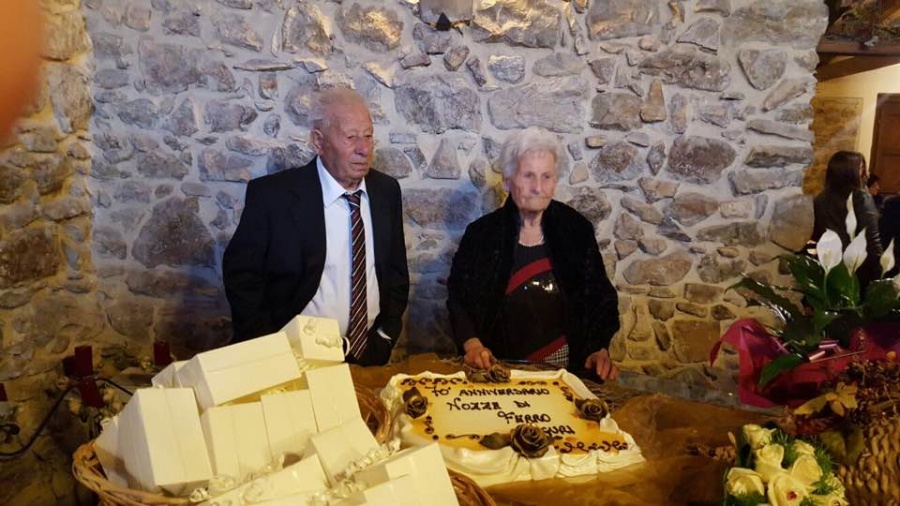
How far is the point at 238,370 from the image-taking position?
1.27 meters

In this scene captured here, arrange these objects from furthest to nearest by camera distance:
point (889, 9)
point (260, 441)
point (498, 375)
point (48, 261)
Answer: point (889, 9)
point (48, 261)
point (498, 375)
point (260, 441)

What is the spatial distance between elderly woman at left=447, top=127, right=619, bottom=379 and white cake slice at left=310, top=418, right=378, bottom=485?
119cm

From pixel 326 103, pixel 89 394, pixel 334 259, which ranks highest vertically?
pixel 326 103

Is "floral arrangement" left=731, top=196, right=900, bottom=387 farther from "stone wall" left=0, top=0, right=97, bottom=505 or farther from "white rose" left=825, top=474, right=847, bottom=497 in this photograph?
"stone wall" left=0, top=0, right=97, bottom=505

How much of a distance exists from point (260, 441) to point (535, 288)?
1.41 meters

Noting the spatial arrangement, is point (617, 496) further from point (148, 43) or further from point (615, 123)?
point (148, 43)

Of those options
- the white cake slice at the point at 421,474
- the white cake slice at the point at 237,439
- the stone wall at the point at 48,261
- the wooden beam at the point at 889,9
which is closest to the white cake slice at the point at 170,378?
the white cake slice at the point at 237,439

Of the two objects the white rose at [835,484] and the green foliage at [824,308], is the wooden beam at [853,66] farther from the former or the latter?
the white rose at [835,484]

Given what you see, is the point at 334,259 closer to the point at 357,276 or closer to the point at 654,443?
the point at 357,276

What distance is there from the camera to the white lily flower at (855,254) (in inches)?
48.1

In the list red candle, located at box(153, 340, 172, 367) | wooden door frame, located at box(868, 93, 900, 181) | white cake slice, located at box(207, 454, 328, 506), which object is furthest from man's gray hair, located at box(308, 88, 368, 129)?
wooden door frame, located at box(868, 93, 900, 181)

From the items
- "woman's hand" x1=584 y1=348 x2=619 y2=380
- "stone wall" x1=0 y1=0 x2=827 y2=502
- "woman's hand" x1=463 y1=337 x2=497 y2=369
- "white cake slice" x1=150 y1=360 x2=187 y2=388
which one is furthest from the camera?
"stone wall" x1=0 y1=0 x2=827 y2=502

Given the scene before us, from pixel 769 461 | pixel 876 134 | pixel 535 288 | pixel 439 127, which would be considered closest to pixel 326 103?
pixel 439 127

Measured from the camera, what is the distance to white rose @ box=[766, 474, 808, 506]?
1.02 m
